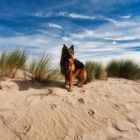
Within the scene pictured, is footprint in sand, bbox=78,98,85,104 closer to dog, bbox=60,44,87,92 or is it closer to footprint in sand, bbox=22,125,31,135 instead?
dog, bbox=60,44,87,92

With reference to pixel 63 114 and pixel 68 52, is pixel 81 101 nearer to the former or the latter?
pixel 63 114

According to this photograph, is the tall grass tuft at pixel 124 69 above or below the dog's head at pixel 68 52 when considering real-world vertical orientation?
below

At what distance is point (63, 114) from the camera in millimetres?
6598

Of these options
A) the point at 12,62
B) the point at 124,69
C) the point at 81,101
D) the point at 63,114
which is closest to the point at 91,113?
the point at 81,101

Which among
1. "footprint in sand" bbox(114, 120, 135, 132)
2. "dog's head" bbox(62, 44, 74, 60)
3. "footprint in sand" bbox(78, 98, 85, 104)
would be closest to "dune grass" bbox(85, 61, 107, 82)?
"dog's head" bbox(62, 44, 74, 60)

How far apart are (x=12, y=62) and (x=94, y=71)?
126 inches

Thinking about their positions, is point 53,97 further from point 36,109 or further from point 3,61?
point 3,61

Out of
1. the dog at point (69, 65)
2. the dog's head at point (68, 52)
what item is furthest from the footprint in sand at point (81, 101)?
the dog's head at point (68, 52)

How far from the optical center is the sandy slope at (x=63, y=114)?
234 inches

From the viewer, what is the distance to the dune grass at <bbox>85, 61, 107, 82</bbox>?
1015 cm

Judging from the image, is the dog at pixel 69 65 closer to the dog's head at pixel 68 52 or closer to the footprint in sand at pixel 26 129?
the dog's head at pixel 68 52

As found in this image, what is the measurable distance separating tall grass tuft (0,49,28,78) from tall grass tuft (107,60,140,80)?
14.8 ft

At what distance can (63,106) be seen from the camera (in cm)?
691

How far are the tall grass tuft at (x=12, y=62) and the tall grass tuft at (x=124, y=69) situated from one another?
452cm
